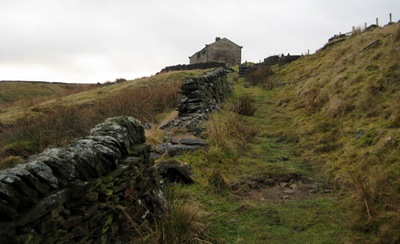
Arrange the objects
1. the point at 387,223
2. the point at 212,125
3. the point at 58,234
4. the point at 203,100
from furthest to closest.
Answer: the point at 203,100, the point at 212,125, the point at 387,223, the point at 58,234

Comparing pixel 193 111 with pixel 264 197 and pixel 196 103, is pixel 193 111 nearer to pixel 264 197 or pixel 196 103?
pixel 196 103

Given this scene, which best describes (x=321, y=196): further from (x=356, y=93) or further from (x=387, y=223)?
(x=356, y=93)

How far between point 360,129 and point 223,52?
43.1m

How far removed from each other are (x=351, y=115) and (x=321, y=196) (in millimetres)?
3777

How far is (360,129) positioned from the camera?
7.71 metres

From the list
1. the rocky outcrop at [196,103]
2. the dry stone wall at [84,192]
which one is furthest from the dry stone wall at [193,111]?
the dry stone wall at [84,192]

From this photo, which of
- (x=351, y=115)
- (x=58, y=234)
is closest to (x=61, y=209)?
(x=58, y=234)

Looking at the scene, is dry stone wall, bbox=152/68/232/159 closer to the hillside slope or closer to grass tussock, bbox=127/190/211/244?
the hillside slope

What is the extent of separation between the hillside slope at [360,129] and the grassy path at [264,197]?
1.14 ft

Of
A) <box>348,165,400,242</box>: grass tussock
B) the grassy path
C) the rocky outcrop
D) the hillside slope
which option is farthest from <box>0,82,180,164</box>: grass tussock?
<box>348,165,400,242</box>: grass tussock

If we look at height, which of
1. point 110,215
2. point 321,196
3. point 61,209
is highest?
point 61,209

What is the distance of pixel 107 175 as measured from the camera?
3859 millimetres

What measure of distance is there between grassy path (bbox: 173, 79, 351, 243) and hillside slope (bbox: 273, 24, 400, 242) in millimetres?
347

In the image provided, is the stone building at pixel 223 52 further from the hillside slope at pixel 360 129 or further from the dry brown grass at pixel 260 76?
the hillside slope at pixel 360 129
